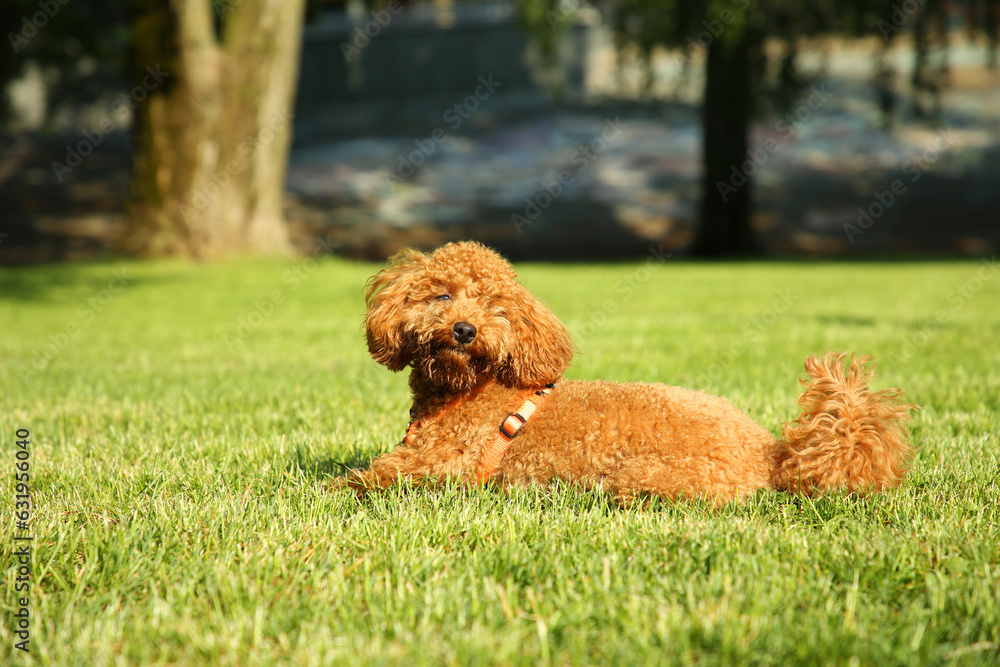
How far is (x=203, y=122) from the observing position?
14875 mm

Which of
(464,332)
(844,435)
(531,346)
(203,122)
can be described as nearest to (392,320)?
(464,332)

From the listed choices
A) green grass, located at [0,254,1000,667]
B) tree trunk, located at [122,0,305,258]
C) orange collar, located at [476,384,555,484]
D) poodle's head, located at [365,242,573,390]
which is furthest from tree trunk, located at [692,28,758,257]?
orange collar, located at [476,384,555,484]

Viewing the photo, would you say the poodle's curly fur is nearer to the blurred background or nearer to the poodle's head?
the poodle's head

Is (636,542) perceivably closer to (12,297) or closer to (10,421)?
(10,421)

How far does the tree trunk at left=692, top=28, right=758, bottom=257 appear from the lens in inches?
747

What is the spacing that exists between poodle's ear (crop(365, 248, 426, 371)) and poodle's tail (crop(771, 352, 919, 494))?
163cm

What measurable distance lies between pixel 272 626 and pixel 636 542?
4.08 ft

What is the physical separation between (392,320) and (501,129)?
3387 centimetres

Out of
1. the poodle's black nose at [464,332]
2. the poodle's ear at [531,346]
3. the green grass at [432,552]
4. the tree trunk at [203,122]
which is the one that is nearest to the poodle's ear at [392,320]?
the poodle's black nose at [464,332]

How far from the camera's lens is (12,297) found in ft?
42.5

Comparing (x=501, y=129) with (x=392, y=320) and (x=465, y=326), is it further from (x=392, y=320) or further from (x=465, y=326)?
(x=465, y=326)

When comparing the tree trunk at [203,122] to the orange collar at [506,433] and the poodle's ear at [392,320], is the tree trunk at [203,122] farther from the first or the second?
the orange collar at [506,433]

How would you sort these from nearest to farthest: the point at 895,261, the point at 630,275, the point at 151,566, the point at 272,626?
the point at 272,626, the point at 151,566, the point at 630,275, the point at 895,261

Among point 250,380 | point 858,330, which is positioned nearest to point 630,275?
point 858,330
